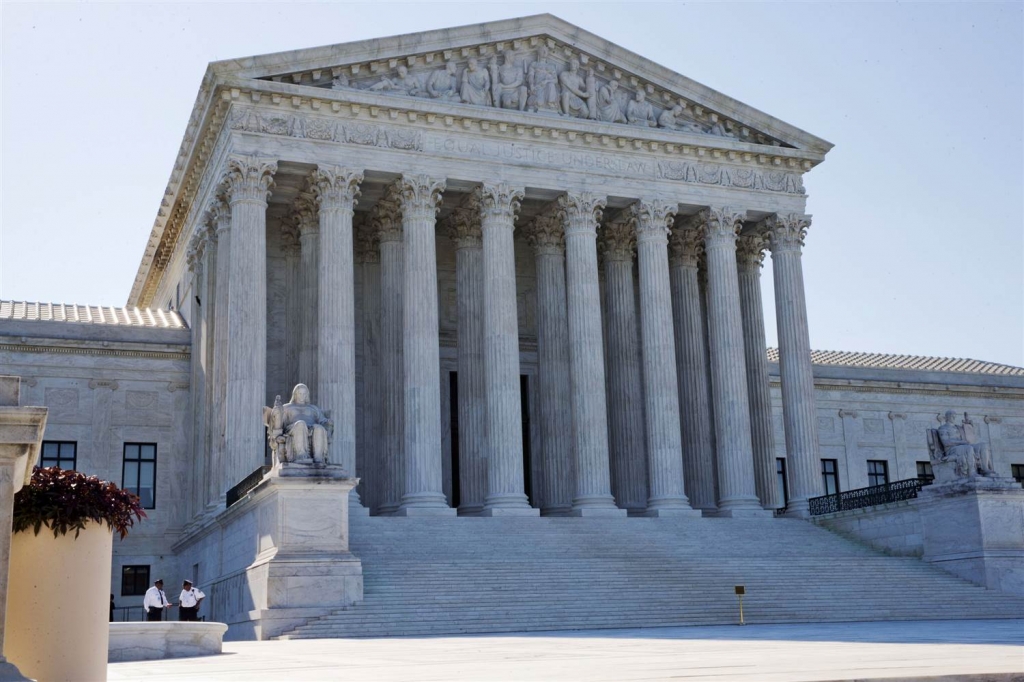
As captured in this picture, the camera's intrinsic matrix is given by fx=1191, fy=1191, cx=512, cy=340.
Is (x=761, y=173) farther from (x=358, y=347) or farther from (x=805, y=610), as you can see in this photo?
(x=805, y=610)

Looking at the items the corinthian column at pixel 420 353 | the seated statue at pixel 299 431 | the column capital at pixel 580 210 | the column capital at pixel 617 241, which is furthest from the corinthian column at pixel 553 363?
the seated statue at pixel 299 431

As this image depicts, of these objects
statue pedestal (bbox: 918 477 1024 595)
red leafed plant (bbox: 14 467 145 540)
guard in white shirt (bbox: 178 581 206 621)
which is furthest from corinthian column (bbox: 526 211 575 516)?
red leafed plant (bbox: 14 467 145 540)

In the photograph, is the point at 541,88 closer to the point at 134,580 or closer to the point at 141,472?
the point at 141,472

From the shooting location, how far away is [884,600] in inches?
1268

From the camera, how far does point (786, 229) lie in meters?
46.2

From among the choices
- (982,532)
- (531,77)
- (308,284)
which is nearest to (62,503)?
(982,532)

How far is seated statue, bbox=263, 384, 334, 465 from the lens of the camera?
2964 centimetres

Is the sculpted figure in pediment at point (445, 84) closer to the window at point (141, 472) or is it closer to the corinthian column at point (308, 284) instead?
the corinthian column at point (308, 284)

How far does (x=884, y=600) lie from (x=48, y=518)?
2577cm

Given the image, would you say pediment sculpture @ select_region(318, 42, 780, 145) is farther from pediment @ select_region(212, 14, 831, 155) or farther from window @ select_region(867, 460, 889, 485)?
window @ select_region(867, 460, 889, 485)

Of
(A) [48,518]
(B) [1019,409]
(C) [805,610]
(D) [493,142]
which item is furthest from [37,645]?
(B) [1019,409]

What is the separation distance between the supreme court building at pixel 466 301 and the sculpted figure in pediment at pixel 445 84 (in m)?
0.08

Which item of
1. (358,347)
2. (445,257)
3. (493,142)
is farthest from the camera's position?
(445,257)

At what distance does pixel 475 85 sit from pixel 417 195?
197 inches
